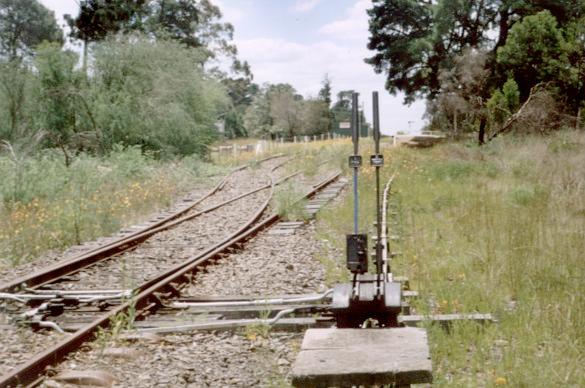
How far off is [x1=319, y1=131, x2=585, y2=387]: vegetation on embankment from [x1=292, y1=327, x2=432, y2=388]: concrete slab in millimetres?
728

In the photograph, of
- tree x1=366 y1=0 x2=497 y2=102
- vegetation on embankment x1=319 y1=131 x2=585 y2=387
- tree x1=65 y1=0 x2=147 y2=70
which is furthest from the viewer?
tree x1=366 y1=0 x2=497 y2=102

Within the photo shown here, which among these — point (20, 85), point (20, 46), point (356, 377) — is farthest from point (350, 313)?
point (20, 46)

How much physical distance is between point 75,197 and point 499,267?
9409 millimetres

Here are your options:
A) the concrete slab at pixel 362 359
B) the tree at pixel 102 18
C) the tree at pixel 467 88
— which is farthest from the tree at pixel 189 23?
the concrete slab at pixel 362 359

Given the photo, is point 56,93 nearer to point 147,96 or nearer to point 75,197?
point 147,96

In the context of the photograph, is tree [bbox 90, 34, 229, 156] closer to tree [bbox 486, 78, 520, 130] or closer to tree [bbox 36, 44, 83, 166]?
tree [bbox 36, 44, 83, 166]

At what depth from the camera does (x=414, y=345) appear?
3133mm

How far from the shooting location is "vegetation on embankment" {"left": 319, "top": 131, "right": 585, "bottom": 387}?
161 inches

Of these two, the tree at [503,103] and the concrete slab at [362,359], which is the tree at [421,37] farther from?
the concrete slab at [362,359]

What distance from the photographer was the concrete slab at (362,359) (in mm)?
2844

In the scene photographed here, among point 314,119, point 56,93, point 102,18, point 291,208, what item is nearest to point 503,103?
point 56,93

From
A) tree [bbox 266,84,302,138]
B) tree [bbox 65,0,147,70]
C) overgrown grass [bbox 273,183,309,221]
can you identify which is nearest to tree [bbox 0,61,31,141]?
tree [bbox 65,0,147,70]

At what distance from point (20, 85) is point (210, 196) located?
987cm

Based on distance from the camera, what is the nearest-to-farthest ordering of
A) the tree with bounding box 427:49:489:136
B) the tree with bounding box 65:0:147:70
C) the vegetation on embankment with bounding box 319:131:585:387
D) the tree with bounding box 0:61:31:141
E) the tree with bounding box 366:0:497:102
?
the vegetation on embankment with bounding box 319:131:585:387, the tree with bounding box 0:61:31:141, the tree with bounding box 427:49:489:136, the tree with bounding box 65:0:147:70, the tree with bounding box 366:0:497:102
